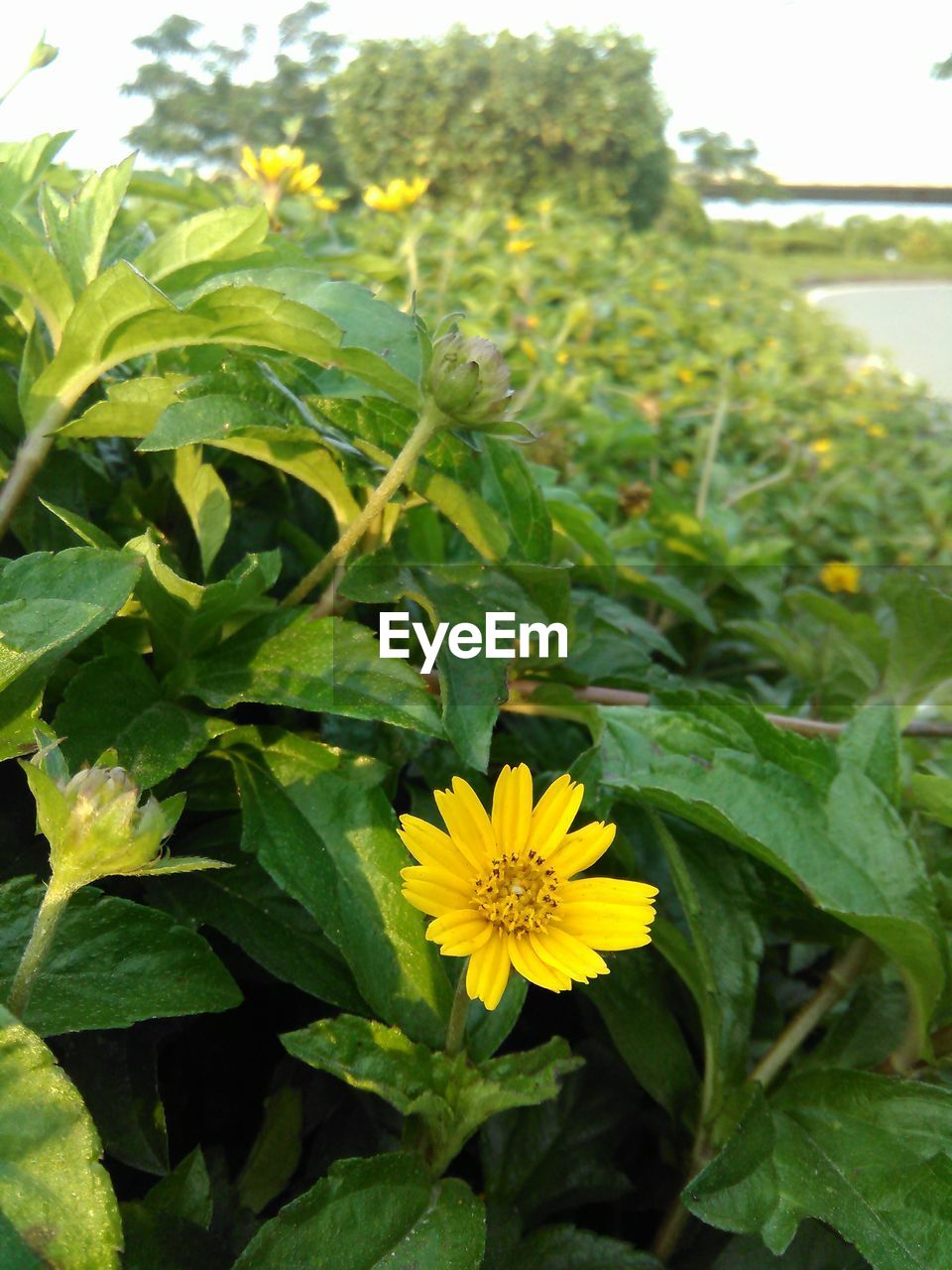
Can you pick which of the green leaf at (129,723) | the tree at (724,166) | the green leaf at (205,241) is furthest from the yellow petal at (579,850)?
the tree at (724,166)

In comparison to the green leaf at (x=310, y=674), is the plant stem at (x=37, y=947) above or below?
below

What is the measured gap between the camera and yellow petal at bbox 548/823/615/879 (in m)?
0.62

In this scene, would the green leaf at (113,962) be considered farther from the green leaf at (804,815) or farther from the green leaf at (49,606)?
the green leaf at (804,815)

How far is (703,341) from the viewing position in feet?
18.5

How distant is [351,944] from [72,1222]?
22cm

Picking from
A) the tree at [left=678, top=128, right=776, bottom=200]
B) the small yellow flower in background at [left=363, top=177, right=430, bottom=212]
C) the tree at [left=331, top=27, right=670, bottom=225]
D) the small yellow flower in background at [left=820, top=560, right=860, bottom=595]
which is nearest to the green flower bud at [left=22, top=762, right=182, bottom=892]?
the small yellow flower in background at [left=820, top=560, right=860, bottom=595]

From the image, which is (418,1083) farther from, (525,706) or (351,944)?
(525,706)

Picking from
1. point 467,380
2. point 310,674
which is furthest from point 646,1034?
point 467,380

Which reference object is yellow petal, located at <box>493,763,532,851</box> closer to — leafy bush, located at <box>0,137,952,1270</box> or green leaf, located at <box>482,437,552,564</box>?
leafy bush, located at <box>0,137,952,1270</box>

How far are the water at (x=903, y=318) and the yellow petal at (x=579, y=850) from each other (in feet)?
29.9

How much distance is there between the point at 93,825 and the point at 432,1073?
257 millimetres

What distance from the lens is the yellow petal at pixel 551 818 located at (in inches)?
24.7

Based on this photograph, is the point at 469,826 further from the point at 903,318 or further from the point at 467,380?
the point at 903,318

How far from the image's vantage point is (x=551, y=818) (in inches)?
24.8
